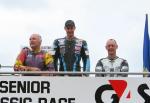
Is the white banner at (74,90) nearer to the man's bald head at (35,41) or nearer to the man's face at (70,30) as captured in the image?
the man's bald head at (35,41)

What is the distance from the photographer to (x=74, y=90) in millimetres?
10836

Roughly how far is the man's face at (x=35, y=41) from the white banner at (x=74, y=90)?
57 centimetres

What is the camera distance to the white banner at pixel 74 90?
1080 cm

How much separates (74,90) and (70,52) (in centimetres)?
81

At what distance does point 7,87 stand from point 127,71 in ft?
6.96

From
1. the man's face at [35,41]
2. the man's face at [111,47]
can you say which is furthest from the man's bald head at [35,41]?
the man's face at [111,47]

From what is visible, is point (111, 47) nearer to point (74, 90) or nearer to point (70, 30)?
point (70, 30)

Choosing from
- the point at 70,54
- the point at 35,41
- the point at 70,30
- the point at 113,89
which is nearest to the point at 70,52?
the point at 70,54

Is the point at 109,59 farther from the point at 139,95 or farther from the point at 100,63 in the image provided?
the point at 139,95

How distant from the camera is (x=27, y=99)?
1084cm

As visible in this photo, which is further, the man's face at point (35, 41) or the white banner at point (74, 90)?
the man's face at point (35, 41)

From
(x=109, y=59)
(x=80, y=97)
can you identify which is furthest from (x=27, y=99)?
(x=109, y=59)

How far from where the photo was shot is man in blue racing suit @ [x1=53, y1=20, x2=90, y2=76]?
1126 centimetres

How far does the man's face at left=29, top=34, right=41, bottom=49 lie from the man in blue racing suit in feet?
1.94
